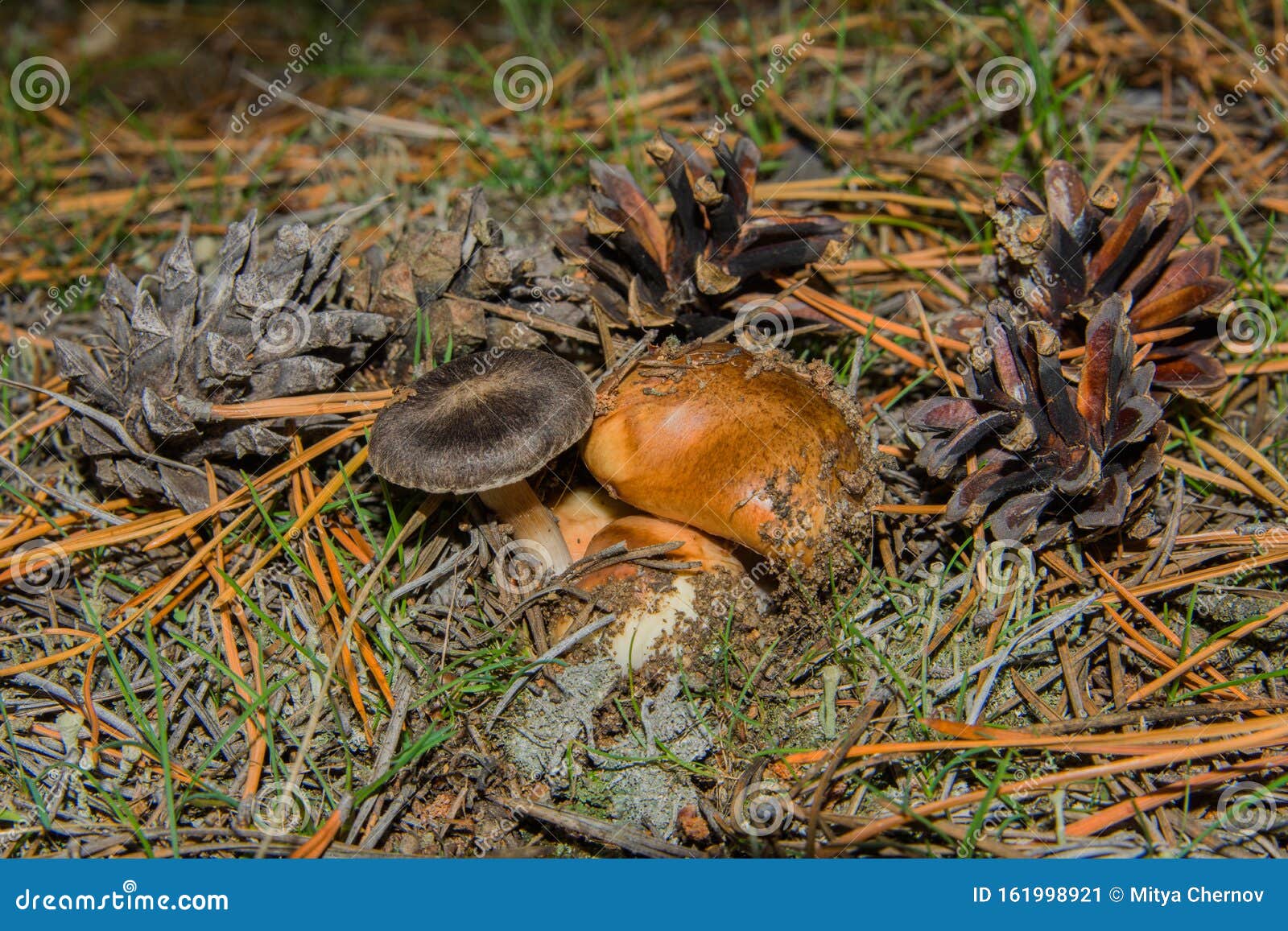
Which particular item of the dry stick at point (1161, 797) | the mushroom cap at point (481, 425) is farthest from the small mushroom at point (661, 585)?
the dry stick at point (1161, 797)

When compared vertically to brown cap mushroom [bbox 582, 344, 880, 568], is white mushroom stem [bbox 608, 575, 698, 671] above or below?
below

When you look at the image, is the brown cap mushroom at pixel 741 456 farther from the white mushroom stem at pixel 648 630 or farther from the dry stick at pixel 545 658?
the dry stick at pixel 545 658

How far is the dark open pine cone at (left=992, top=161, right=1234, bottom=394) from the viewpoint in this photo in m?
2.88

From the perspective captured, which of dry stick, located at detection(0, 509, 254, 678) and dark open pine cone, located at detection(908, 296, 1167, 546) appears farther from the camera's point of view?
dry stick, located at detection(0, 509, 254, 678)

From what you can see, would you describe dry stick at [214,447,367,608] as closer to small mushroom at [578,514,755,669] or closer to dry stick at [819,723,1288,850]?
small mushroom at [578,514,755,669]

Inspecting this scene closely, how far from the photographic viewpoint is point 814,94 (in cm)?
428

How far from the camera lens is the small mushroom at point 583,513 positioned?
2926mm

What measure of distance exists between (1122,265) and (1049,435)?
76cm

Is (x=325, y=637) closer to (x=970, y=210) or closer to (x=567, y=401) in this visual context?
(x=567, y=401)

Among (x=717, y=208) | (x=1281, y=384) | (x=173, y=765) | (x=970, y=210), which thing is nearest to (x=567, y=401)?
(x=717, y=208)

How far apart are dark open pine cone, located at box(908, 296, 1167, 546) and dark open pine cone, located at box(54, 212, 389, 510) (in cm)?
197

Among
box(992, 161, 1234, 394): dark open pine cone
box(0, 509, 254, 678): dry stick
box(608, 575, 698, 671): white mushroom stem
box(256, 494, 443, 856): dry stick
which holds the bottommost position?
box(0, 509, 254, 678): dry stick

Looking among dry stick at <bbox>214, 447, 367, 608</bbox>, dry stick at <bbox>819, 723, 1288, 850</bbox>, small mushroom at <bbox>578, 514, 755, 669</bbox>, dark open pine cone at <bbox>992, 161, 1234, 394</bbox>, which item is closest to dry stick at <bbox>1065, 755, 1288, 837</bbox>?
dry stick at <bbox>819, 723, 1288, 850</bbox>

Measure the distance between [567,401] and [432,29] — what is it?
3968mm
